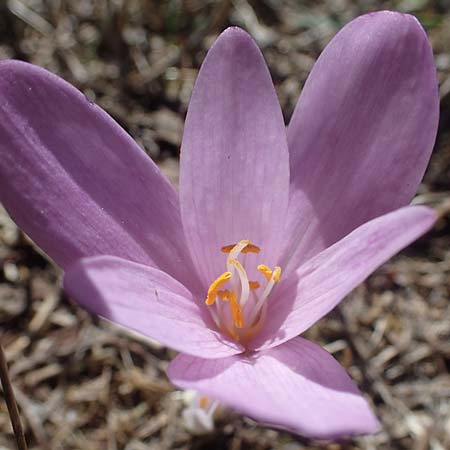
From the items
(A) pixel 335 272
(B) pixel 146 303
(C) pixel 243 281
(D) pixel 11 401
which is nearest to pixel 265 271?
(C) pixel 243 281

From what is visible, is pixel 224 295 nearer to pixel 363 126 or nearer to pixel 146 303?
pixel 146 303

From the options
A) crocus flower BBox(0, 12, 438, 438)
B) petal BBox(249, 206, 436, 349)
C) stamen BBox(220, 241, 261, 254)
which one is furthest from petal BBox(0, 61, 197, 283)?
petal BBox(249, 206, 436, 349)

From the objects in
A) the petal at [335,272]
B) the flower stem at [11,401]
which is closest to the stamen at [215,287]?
the petal at [335,272]

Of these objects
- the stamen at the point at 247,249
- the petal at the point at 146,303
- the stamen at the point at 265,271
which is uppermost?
the petal at the point at 146,303

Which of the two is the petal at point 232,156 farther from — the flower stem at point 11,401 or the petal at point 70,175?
the flower stem at point 11,401

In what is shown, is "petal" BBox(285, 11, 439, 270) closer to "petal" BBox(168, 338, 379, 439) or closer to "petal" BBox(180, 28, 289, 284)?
"petal" BBox(180, 28, 289, 284)

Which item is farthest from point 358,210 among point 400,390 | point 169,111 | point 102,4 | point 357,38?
point 102,4

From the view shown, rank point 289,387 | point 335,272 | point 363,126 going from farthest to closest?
point 363,126 → point 335,272 → point 289,387

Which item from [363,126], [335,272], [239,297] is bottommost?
[239,297]
